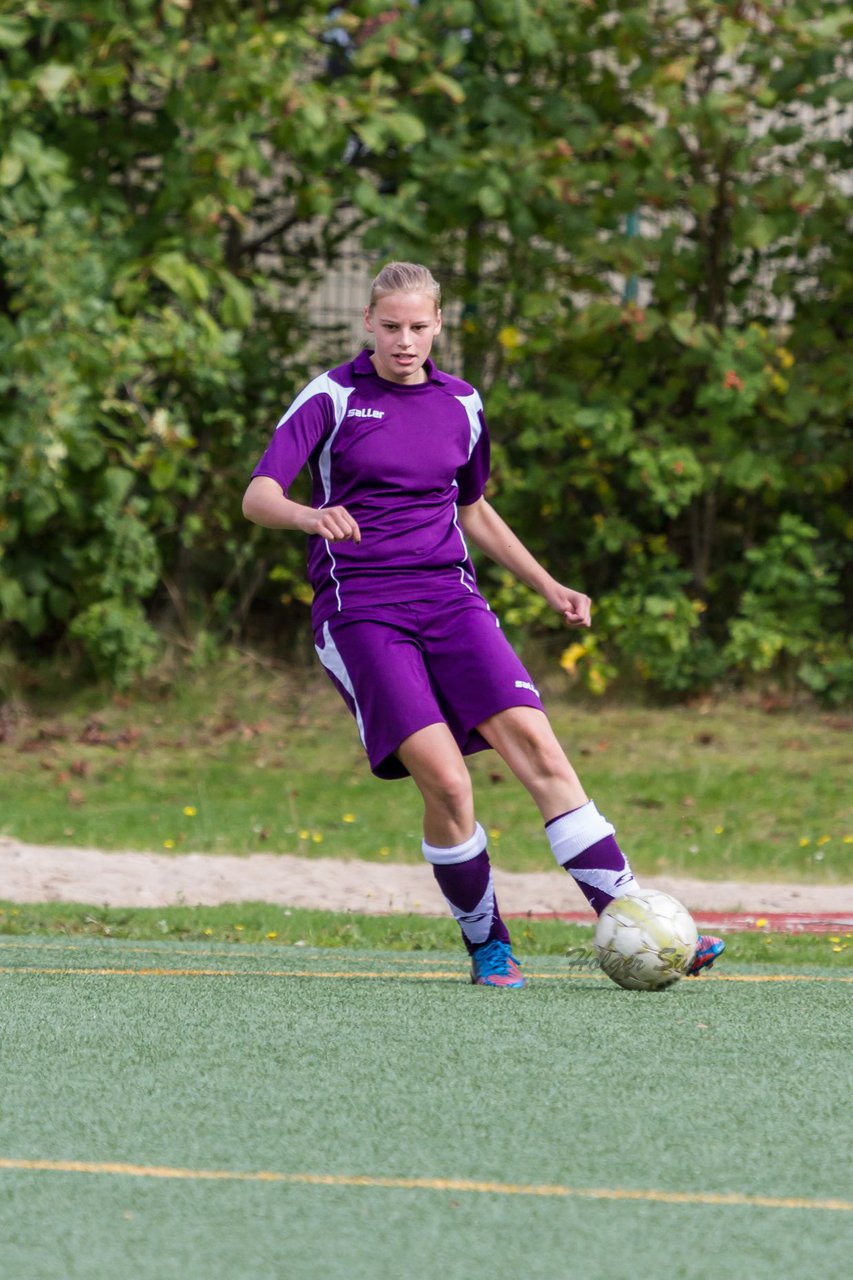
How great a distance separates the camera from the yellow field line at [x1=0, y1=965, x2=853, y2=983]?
5.30m

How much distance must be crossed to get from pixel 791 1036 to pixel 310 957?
6.79 feet

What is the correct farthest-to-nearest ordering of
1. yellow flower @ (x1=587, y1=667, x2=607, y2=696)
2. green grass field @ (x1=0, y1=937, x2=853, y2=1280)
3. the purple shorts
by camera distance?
yellow flower @ (x1=587, y1=667, x2=607, y2=696) < the purple shorts < green grass field @ (x1=0, y1=937, x2=853, y2=1280)

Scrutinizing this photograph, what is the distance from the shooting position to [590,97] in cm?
1074

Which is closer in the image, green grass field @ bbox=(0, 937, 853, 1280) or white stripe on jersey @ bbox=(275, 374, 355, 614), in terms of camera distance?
green grass field @ bbox=(0, 937, 853, 1280)

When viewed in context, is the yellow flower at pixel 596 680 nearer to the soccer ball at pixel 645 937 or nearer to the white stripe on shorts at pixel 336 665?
the white stripe on shorts at pixel 336 665

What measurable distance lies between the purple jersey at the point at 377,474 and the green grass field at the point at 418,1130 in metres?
1.11

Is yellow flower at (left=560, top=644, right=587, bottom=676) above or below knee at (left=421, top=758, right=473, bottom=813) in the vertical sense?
below

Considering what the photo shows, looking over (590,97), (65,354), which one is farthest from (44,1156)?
(590,97)

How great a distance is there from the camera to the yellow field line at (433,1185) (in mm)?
3129

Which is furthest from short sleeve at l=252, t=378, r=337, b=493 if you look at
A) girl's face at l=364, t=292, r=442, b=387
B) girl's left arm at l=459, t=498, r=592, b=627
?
girl's left arm at l=459, t=498, r=592, b=627

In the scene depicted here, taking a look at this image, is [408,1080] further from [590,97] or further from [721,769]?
[590,97]

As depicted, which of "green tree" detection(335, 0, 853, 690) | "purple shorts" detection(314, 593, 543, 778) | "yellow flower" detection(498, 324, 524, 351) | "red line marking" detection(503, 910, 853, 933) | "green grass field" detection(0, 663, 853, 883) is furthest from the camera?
"yellow flower" detection(498, 324, 524, 351)

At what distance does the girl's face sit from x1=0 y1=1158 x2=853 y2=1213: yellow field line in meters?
2.43

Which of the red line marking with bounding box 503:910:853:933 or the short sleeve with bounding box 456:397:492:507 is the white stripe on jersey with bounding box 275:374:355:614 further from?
the red line marking with bounding box 503:910:853:933
